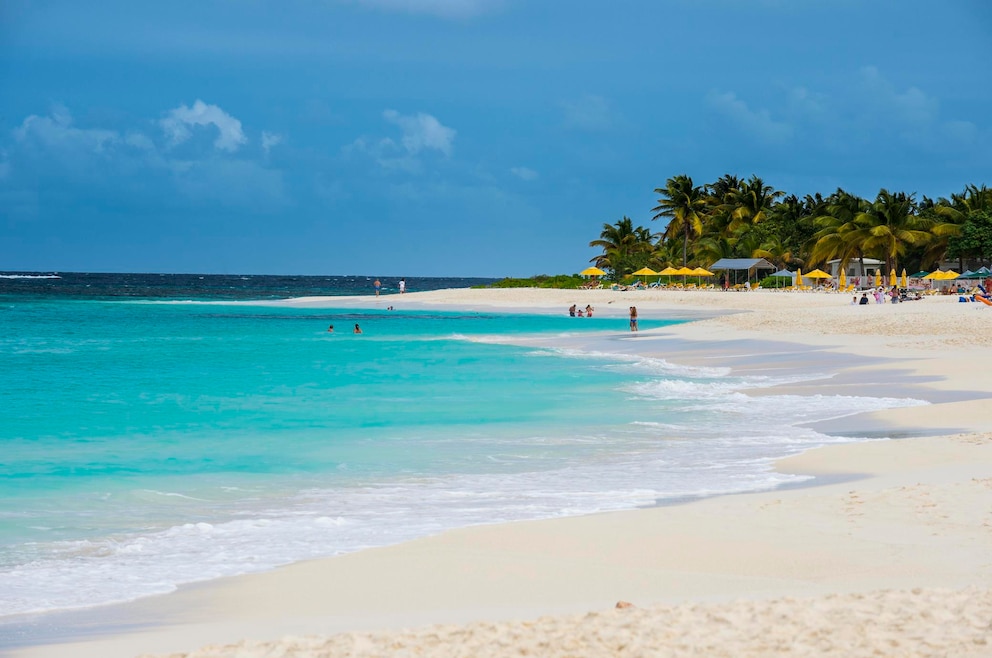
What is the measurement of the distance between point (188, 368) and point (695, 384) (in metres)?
16.0

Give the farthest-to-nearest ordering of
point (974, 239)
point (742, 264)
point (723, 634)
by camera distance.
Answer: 1. point (742, 264)
2. point (974, 239)
3. point (723, 634)

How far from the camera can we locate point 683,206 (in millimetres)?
86562

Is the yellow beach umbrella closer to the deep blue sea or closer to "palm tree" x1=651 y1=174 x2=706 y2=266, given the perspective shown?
"palm tree" x1=651 y1=174 x2=706 y2=266

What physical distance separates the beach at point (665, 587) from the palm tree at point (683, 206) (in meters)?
75.9

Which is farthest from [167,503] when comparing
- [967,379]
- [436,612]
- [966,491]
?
[967,379]

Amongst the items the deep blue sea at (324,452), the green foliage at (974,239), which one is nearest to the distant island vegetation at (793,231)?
the green foliage at (974,239)

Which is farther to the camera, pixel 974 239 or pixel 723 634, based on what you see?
pixel 974 239

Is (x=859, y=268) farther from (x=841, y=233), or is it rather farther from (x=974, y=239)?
(x=974, y=239)

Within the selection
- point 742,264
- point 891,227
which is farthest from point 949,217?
point 742,264

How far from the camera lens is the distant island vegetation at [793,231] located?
66938 mm

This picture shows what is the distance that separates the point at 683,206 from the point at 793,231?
1093 cm

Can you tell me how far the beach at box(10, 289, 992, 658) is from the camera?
5.25 m

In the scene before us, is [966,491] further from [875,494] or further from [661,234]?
[661,234]

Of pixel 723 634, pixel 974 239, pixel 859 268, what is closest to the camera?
pixel 723 634
